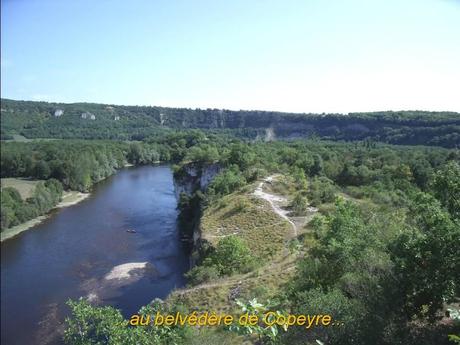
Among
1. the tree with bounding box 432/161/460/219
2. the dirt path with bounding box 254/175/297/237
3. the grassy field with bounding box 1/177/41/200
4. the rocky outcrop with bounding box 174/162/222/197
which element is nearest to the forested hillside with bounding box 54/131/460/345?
the tree with bounding box 432/161/460/219

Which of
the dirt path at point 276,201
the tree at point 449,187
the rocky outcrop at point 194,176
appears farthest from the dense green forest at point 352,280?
the rocky outcrop at point 194,176

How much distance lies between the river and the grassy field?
6243mm

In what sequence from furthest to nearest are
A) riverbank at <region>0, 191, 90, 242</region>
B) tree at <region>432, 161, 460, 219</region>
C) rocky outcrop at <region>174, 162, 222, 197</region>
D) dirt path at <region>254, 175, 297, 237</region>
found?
rocky outcrop at <region>174, 162, 222, 197</region>, riverbank at <region>0, 191, 90, 242</region>, dirt path at <region>254, 175, 297, 237</region>, tree at <region>432, 161, 460, 219</region>

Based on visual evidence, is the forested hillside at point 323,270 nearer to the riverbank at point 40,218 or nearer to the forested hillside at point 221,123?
the riverbank at point 40,218

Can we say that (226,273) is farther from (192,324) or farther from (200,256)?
(192,324)

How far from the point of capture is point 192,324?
12.3 metres

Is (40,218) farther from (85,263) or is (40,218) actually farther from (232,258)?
(232,258)

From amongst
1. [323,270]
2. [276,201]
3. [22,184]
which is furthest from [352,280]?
[22,184]

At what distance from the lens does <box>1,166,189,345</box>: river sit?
25672 millimetres

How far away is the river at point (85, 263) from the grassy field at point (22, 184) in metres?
6.24

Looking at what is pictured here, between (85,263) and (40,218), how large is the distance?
1811 cm

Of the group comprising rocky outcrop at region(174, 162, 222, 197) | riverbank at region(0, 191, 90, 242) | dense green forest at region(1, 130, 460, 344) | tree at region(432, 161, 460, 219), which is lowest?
riverbank at region(0, 191, 90, 242)

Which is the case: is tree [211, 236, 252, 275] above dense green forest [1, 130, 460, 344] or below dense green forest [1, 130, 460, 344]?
below

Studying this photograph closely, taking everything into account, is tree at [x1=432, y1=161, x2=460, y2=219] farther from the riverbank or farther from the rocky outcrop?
the riverbank
